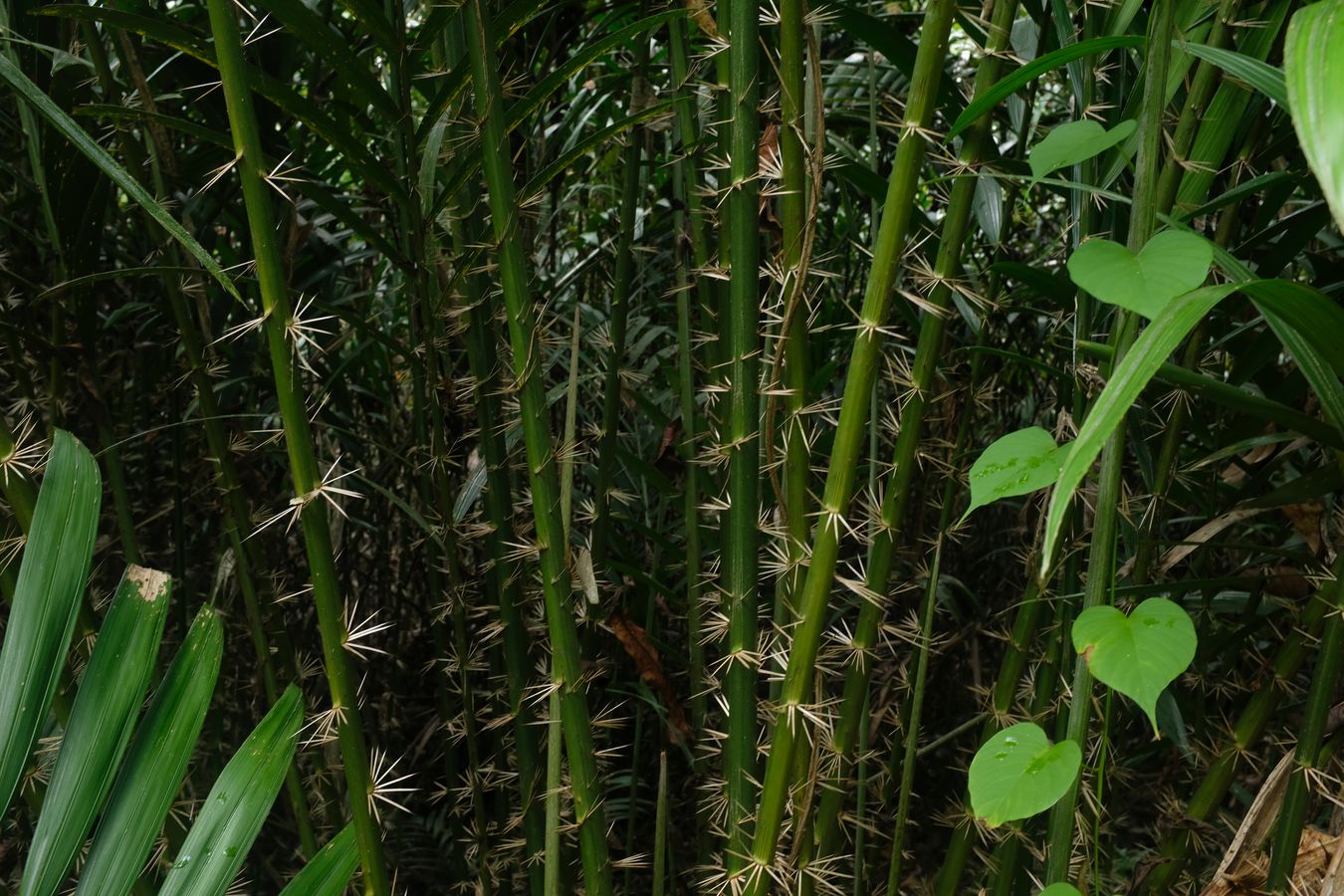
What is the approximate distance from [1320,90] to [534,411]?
390 mm

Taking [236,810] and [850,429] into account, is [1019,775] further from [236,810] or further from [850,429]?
[236,810]

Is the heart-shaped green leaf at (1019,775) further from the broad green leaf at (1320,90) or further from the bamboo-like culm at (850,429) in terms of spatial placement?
the broad green leaf at (1320,90)

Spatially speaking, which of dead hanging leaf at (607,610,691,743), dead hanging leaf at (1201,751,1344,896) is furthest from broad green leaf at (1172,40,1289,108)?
dead hanging leaf at (607,610,691,743)

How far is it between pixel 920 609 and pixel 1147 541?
19.7 inches

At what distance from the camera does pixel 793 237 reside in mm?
599

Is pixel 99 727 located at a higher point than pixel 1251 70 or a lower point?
lower

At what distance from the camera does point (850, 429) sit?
52 cm

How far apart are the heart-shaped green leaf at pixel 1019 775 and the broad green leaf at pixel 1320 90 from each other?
0.83 feet

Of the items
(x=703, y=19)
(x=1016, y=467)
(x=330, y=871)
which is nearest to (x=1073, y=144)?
(x=1016, y=467)

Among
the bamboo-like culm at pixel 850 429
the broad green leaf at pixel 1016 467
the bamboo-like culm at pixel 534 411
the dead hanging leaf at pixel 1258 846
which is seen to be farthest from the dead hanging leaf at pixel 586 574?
the dead hanging leaf at pixel 1258 846

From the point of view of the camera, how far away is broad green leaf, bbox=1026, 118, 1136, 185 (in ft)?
1.53

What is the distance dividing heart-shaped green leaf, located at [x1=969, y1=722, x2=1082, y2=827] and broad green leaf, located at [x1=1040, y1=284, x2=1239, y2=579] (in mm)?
126

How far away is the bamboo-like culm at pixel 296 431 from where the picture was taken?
497mm

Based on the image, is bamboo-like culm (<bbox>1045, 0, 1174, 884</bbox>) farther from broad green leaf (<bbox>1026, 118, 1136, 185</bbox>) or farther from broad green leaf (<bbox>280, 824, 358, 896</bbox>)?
Result: broad green leaf (<bbox>280, 824, 358, 896</bbox>)
